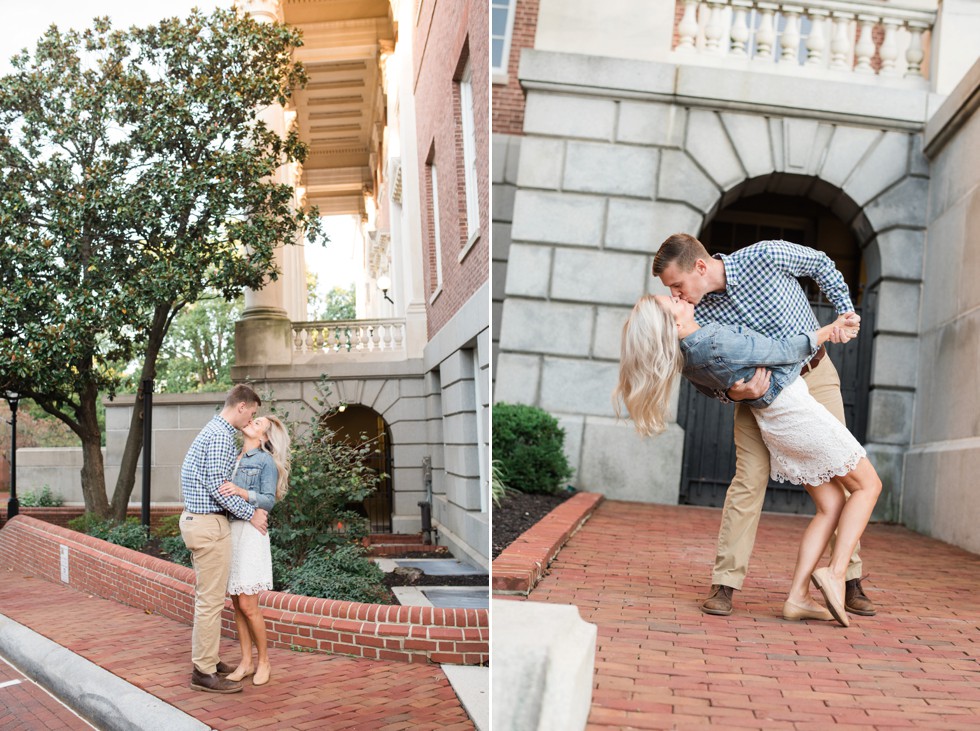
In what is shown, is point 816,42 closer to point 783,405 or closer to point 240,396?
point 783,405

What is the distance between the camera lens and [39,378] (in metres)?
5.11

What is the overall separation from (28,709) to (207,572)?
911mm

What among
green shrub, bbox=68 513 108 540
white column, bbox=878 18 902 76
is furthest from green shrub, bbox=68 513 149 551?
white column, bbox=878 18 902 76

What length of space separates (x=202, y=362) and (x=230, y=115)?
160 cm

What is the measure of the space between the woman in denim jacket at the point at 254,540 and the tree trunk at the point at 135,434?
1.37 m

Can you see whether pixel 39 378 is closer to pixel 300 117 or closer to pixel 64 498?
pixel 64 498

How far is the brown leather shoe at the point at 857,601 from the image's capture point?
3.96m

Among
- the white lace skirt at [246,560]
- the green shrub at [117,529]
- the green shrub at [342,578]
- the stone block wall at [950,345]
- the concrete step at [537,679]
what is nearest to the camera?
the concrete step at [537,679]

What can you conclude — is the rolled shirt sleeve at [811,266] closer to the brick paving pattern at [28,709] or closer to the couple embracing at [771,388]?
the couple embracing at [771,388]

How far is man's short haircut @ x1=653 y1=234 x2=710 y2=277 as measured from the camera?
3781mm

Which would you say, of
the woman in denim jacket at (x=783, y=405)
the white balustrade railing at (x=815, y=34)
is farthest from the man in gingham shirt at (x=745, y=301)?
the white balustrade railing at (x=815, y=34)

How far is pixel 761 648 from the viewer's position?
3250 millimetres

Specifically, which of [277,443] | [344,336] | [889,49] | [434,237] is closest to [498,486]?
[344,336]

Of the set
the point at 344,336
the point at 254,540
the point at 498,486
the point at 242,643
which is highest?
the point at 344,336
